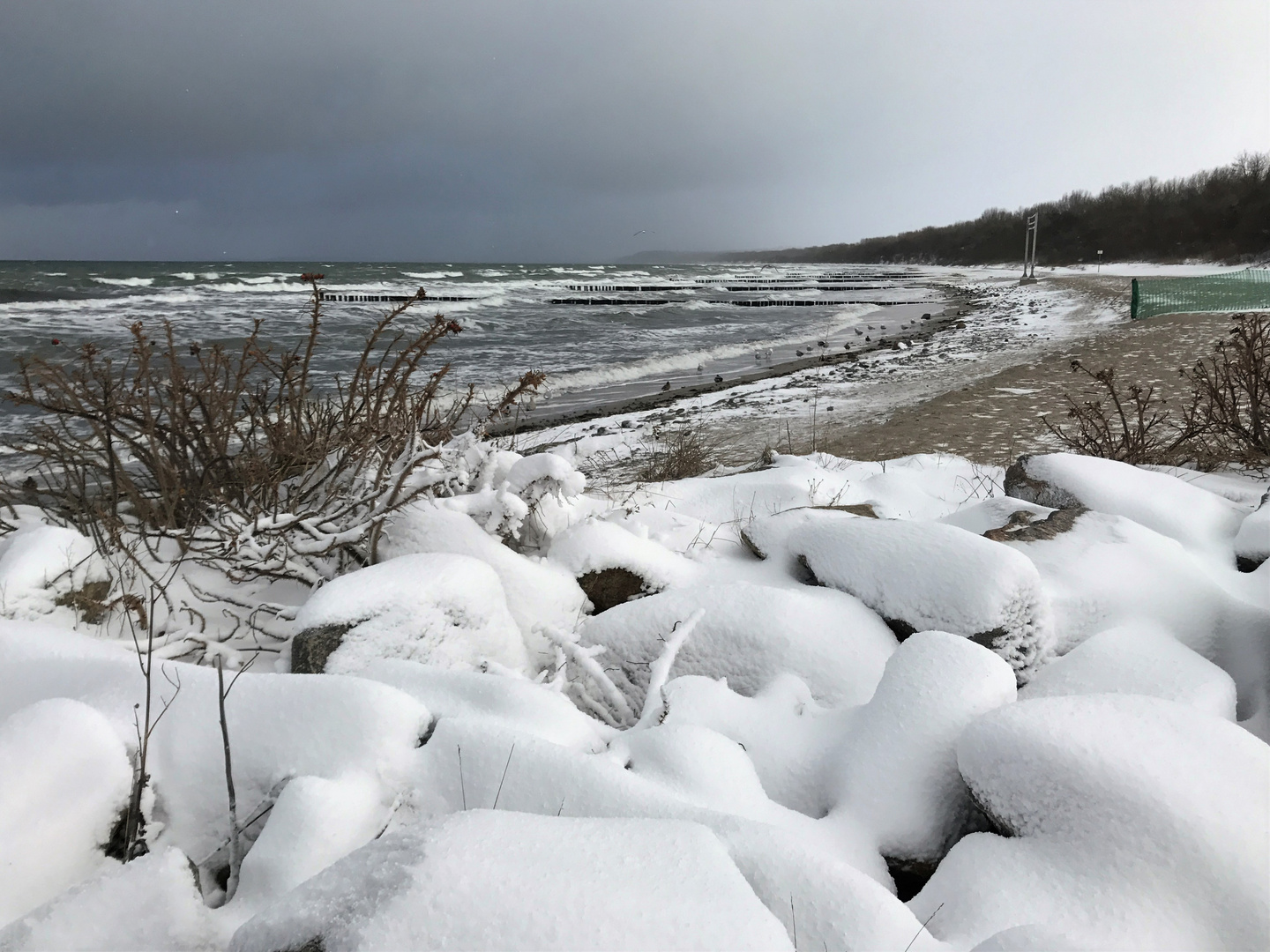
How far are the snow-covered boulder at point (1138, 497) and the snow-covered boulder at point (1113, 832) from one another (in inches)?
68.8

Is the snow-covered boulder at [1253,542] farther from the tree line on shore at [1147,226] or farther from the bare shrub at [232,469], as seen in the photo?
the tree line on shore at [1147,226]

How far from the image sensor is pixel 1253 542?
9.26ft

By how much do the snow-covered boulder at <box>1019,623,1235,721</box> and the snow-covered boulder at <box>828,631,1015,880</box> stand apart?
326mm

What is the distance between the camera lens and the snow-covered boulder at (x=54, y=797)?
47.6 inches

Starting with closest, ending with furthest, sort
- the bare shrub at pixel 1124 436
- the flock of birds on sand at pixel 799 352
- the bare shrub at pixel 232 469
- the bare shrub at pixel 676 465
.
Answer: the bare shrub at pixel 232 469 → the bare shrub at pixel 1124 436 → the bare shrub at pixel 676 465 → the flock of birds on sand at pixel 799 352

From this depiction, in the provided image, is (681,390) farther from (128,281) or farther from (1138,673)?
(128,281)

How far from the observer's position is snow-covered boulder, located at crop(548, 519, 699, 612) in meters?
2.79

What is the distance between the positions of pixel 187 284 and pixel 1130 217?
2567 inches

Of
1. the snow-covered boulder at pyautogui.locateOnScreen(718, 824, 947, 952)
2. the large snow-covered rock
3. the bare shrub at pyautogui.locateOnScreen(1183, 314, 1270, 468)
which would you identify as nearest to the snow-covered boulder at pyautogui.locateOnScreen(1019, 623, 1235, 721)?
the snow-covered boulder at pyautogui.locateOnScreen(718, 824, 947, 952)

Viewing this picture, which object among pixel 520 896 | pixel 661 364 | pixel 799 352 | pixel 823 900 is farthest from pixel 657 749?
pixel 799 352

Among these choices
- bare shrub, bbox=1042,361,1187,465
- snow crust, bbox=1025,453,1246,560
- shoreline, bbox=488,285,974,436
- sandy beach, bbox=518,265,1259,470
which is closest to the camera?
snow crust, bbox=1025,453,1246,560

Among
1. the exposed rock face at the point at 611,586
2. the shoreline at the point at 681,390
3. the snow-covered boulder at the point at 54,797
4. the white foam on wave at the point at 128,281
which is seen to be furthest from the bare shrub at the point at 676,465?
the white foam on wave at the point at 128,281

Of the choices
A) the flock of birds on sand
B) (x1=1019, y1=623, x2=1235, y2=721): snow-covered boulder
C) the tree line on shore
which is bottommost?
(x1=1019, y1=623, x2=1235, y2=721): snow-covered boulder

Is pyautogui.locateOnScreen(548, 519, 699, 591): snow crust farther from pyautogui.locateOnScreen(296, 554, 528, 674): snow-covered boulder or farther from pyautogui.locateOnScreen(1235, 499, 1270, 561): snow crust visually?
pyautogui.locateOnScreen(1235, 499, 1270, 561): snow crust
